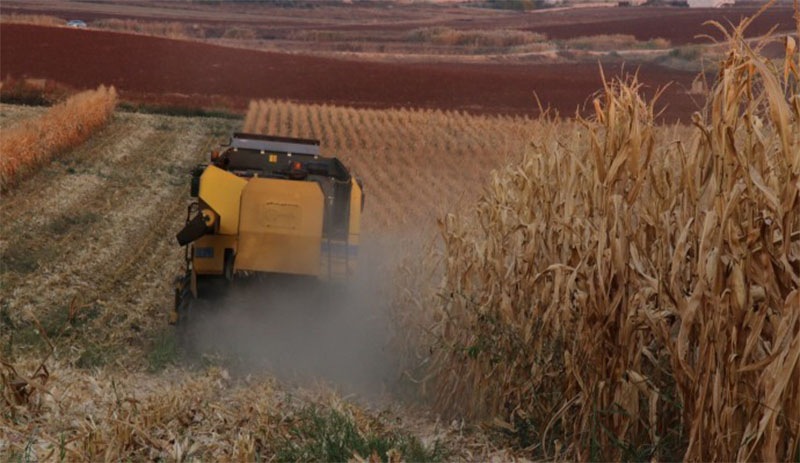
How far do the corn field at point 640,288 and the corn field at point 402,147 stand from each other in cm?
763

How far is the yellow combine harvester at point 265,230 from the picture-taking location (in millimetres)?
9547

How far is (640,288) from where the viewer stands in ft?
17.6

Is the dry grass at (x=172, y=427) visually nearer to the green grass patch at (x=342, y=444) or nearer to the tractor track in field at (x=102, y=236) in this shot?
the green grass patch at (x=342, y=444)

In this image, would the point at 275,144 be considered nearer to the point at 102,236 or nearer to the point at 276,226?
the point at 276,226

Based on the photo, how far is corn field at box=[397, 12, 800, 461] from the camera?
463 cm

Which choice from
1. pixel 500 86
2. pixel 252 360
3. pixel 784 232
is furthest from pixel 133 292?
pixel 500 86

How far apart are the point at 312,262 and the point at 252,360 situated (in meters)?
1.01

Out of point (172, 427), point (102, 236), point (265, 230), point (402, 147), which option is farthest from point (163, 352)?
point (402, 147)

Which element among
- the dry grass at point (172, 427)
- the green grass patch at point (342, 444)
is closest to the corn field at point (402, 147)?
the dry grass at point (172, 427)

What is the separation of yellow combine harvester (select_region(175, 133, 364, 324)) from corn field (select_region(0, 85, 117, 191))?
9770 mm

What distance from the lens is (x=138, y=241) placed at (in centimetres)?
1510

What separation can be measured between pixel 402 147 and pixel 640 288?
20896 millimetres

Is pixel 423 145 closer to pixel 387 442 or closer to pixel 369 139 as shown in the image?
pixel 369 139

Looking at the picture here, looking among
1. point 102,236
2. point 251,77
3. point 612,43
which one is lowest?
point 102,236
